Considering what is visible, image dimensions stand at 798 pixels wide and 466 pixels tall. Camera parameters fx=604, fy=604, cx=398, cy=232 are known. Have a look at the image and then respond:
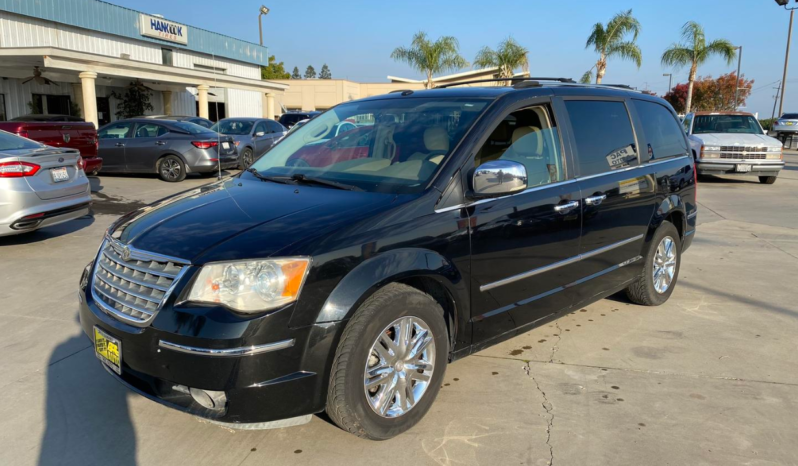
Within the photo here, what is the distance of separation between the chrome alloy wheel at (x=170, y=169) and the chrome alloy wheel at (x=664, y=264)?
1174 cm

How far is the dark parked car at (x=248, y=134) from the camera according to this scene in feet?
53.8

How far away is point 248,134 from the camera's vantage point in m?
16.8

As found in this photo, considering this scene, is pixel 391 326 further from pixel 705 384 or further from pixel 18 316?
pixel 18 316

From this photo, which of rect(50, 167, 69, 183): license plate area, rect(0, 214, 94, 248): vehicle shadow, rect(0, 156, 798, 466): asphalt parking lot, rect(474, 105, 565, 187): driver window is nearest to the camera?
rect(0, 156, 798, 466): asphalt parking lot

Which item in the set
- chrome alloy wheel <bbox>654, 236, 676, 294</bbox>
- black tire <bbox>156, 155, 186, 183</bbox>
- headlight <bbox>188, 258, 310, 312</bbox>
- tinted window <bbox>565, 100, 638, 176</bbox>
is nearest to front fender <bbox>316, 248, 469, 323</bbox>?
headlight <bbox>188, 258, 310, 312</bbox>

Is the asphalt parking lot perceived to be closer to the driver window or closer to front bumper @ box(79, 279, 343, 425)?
front bumper @ box(79, 279, 343, 425)

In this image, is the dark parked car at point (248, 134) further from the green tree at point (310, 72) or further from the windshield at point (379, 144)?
the green tree at point (310, 72)

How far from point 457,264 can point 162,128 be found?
12844 mm

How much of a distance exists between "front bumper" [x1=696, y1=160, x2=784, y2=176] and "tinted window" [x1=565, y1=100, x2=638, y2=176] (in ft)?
38.3

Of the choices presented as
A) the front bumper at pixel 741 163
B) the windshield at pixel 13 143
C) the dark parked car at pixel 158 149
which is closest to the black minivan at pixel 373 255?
the windshield at pixel 13 143

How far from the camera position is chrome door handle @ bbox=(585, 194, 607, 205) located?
13.9 ft

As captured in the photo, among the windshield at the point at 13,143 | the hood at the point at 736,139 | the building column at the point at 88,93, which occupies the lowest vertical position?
the windshield at the point at 13,143

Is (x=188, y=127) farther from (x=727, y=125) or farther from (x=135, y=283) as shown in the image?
(x=727, y=125)

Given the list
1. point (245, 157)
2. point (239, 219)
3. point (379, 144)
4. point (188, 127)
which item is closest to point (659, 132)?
point (379, 144)
